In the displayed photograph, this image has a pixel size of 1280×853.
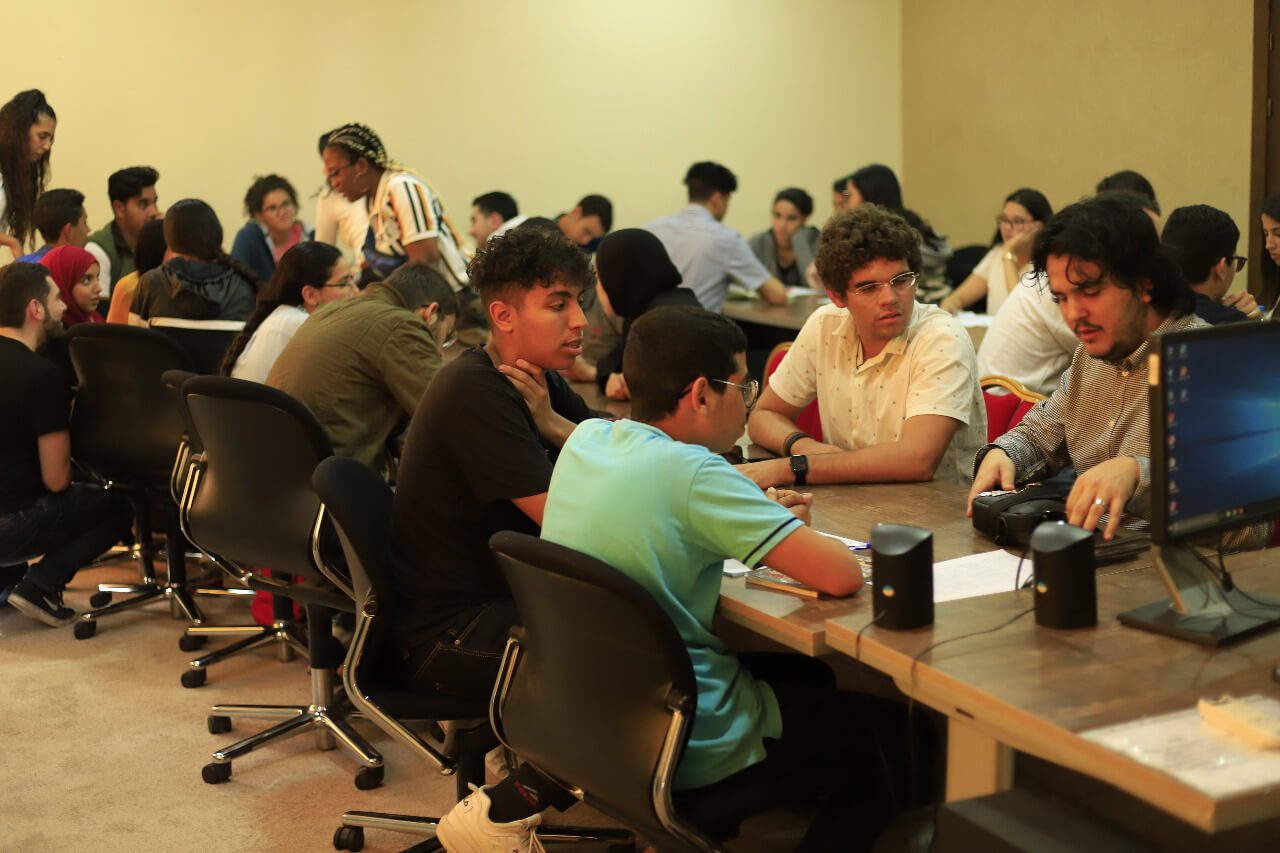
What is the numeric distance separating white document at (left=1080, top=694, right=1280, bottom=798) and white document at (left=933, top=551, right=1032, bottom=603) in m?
0.45

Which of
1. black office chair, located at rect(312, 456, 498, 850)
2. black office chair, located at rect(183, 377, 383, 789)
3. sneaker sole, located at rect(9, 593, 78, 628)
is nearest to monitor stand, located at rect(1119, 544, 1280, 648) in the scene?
black office chair, located at rect(312, 456, 498, 850)

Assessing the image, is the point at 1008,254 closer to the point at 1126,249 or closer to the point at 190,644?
the point at 1126,249

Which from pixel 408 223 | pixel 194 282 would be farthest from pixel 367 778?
pixel 408 223

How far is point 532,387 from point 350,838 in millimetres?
1016

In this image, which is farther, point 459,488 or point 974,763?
point 459,488

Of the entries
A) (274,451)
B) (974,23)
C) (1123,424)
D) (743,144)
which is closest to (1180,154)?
(974,23)

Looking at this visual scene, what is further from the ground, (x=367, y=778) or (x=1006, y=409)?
(x=1006, y=409)

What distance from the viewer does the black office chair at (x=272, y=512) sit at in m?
2.76

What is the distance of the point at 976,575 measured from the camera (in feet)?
6.26

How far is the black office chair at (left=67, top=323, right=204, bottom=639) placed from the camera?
3.80 m

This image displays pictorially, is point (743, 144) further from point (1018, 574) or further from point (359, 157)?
point (1018, 574)

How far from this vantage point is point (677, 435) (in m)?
1.96

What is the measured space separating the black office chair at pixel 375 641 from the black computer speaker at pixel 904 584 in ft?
2.80

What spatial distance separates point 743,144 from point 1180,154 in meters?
2.77
